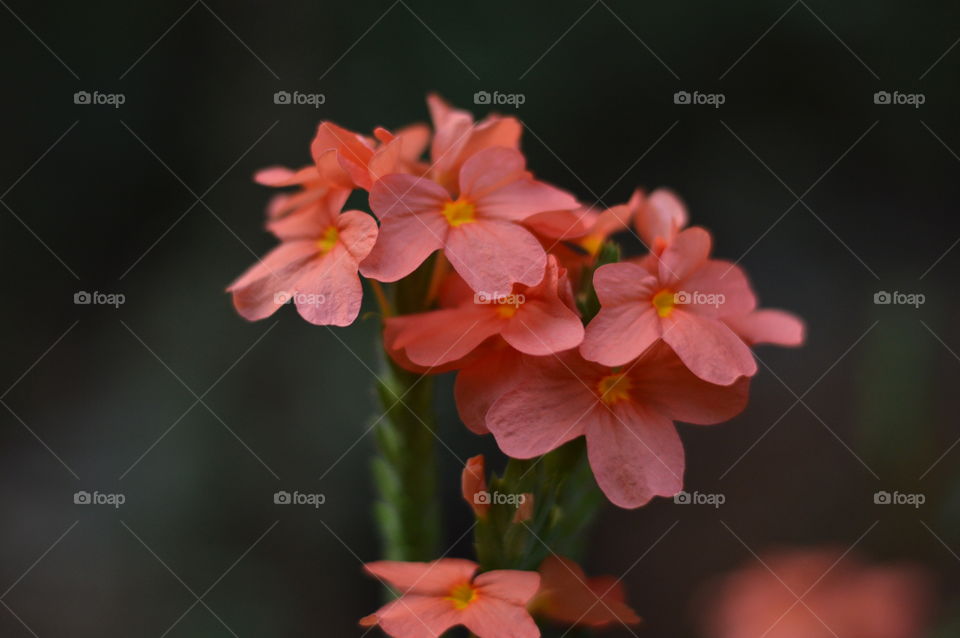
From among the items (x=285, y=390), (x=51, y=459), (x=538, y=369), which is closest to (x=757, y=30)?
(x=285, y=390)

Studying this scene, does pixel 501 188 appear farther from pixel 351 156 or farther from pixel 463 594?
pixel 463 594

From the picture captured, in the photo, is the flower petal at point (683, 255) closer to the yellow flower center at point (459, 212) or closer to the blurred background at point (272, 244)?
the yellow flower center at point (459, 212)

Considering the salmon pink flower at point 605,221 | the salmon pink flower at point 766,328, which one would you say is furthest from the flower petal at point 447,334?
the salmon pink flower at point 766,328

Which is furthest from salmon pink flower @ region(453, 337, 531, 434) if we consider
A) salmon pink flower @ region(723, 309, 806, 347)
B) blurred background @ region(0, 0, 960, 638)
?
blurred background @ region(0, 0, 960, 638)

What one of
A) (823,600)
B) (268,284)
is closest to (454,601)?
(268,284)

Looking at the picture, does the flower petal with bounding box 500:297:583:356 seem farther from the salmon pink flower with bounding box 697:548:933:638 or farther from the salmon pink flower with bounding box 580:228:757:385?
the salmon pink flower with bounding box 697:548:933:638

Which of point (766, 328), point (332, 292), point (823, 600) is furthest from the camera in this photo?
point (823, 600)
